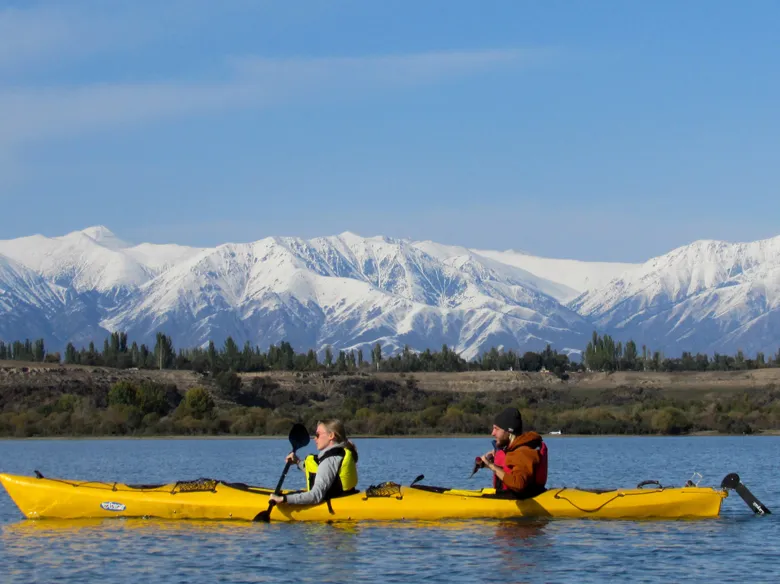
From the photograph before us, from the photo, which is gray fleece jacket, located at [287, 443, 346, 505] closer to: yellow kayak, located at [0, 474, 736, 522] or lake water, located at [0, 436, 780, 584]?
yellow kayak, located at [0, 474, 736, 522]

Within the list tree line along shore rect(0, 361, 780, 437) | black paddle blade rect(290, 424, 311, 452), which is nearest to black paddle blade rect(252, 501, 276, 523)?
black paddle blade rect(290, 424, 311, 452)

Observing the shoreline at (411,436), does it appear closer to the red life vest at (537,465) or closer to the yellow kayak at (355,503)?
the yellow kayak at (355,503)

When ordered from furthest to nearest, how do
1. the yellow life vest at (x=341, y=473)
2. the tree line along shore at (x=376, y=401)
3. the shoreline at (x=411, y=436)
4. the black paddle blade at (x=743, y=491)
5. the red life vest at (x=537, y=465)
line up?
the tree line along shore at (x=376, y=401), the shoreline at (x=411, y=436), the black paddle blade at (x=743, y=491), the yellow life vest at (x=341, y=473), the red life vest at (x=537, y=465)

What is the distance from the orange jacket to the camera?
88.1 feet

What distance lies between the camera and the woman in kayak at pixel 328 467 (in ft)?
87.1

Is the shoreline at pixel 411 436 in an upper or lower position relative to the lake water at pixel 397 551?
upper

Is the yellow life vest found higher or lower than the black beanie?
lower

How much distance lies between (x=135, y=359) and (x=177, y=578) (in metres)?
128

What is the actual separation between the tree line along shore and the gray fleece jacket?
71.7m

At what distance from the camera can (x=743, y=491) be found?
99.1ft

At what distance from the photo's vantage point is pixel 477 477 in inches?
1918

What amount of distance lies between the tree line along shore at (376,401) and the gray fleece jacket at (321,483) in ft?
235

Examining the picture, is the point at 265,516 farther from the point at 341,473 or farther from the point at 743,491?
the point at 743,491

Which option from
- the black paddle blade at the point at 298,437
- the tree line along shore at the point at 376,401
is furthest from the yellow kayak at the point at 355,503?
the tree line along shore at the point at 376,401
